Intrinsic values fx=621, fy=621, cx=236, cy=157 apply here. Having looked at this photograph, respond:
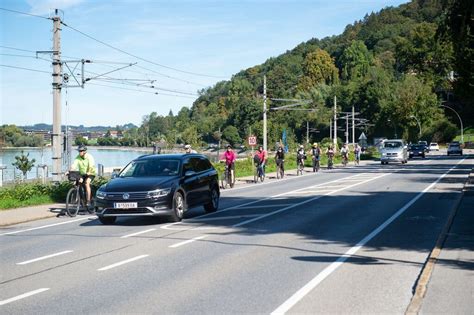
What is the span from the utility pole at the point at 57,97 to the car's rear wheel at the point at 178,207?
902 centimetres

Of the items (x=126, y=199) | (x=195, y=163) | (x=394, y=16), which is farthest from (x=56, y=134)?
(x=394, y=16)

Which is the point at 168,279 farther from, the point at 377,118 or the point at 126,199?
→ the point at 377,118

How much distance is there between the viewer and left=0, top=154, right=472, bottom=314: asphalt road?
666cm

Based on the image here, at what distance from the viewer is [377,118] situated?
122750 millimetres

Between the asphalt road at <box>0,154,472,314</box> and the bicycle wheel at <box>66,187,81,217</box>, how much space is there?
1.39 ft

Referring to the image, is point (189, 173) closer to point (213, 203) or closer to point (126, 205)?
point (213, 203)

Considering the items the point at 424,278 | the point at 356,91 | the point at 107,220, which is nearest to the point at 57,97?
the point at 107,220

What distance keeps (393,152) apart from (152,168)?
3793 centimetres

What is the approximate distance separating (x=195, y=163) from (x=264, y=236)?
495cm

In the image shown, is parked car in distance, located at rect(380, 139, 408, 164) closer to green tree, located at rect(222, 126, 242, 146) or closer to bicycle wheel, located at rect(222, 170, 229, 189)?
bicycle wheel, located at rect(222, 170, 229, 189)

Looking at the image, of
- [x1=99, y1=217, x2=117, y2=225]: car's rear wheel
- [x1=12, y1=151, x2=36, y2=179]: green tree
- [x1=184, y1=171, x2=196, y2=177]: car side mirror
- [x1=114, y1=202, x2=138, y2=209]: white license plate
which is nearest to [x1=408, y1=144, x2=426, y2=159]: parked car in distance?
[x1=12, y1=151, x2=36, y2=179]: green tree

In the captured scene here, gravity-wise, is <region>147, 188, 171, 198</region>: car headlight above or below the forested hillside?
below

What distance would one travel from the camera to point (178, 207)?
46.5 ft

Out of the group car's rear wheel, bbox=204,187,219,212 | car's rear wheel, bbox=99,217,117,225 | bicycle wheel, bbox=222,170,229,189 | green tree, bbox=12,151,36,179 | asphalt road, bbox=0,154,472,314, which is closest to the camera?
asphalt road, bbox=0,154,472,314
